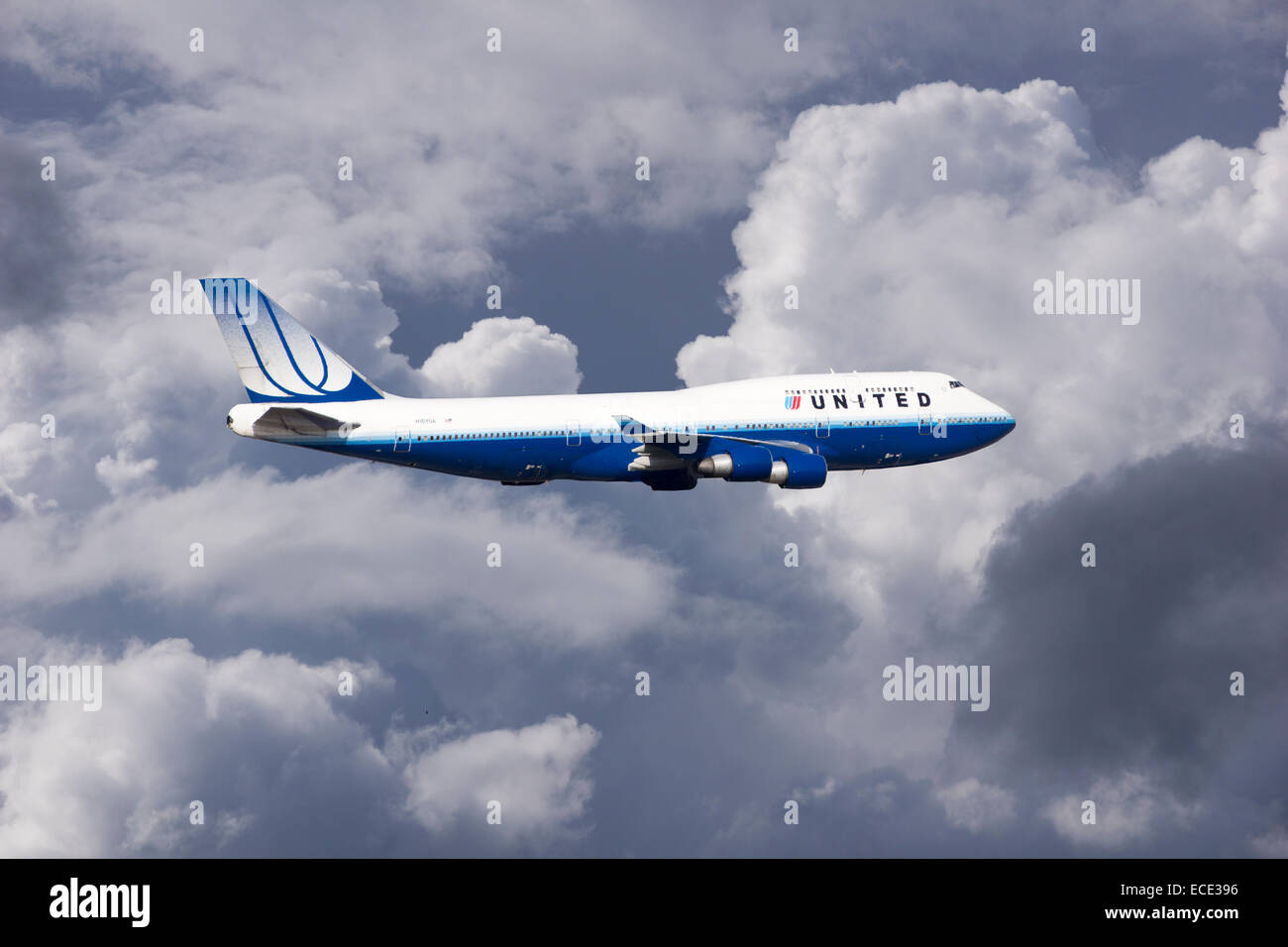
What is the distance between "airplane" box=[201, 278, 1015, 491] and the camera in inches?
3285

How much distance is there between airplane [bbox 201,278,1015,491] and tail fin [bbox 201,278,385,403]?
58 mm

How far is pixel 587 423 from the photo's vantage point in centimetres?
8600

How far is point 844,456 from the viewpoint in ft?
298

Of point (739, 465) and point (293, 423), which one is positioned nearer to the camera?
point (293, 423)

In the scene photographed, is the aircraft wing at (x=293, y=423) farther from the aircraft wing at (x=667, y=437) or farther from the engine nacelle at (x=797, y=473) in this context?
the engine nacelle at (x=797, y=473)

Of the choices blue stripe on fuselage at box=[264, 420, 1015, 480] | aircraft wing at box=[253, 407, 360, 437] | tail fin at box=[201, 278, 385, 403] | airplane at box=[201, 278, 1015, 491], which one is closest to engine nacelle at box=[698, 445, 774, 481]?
airplane at box=[201, 278, 1015, 491]

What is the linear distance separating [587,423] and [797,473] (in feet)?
43.0

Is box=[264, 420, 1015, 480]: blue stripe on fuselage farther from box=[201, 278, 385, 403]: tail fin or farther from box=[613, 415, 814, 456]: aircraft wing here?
box=[201, 278, 385, 403]: tail fin

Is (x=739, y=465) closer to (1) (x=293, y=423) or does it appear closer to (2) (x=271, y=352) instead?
(1) (x=293, y=423)

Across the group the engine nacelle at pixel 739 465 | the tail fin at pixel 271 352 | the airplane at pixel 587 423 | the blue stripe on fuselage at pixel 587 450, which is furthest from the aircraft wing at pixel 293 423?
the engine nacelle at pixel 739 465

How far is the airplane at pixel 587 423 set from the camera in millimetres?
83438

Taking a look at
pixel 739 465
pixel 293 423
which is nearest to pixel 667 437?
pixel 739 465

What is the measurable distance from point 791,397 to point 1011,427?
17.7 metres
